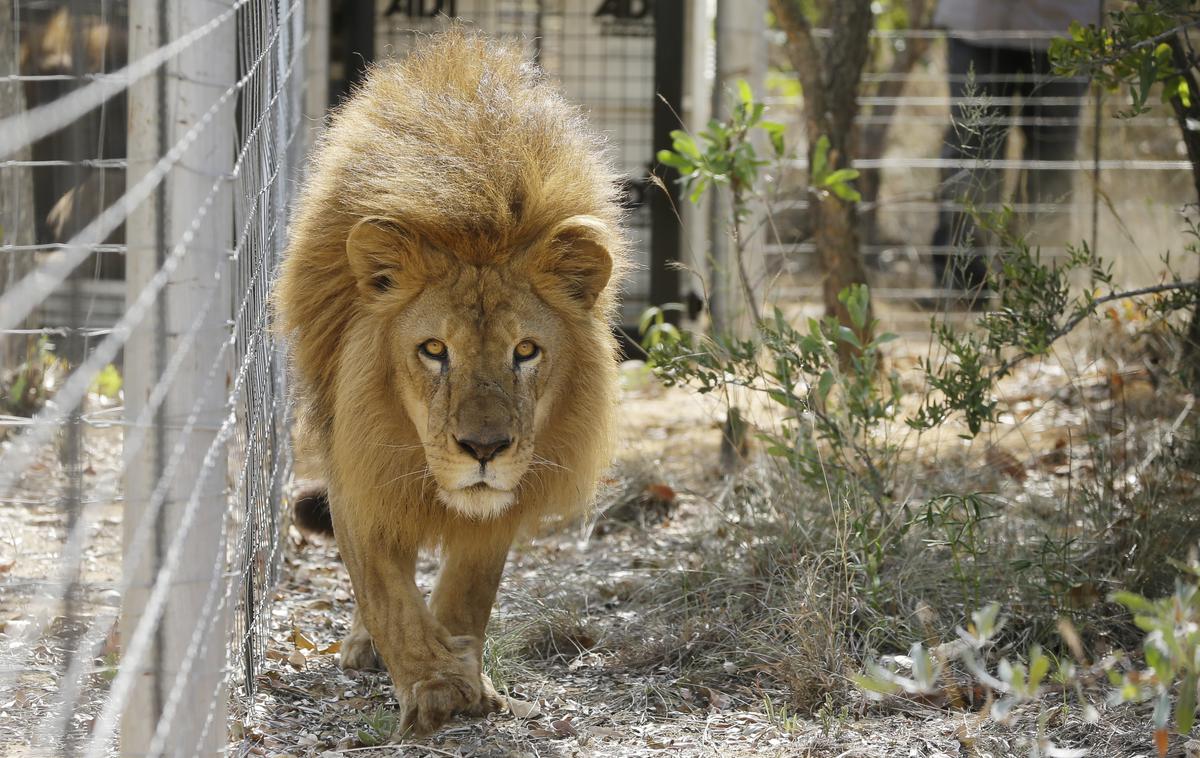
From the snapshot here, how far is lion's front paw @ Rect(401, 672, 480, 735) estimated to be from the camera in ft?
8.46

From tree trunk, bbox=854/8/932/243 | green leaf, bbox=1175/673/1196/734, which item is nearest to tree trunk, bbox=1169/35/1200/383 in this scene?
green leaf, bbox=1175/673/1196/734

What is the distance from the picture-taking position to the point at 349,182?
109 inches

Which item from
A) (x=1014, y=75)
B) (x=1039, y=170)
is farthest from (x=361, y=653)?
(x=1039, y=170)

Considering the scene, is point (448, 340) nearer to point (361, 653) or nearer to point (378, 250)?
point (378, 250)

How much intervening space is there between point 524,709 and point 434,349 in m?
0.75

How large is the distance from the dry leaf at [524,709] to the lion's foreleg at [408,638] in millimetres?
102

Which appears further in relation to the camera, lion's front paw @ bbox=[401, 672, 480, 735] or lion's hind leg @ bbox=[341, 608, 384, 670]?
lion's hind leg @ bbox=[341, 608, 384, 670]

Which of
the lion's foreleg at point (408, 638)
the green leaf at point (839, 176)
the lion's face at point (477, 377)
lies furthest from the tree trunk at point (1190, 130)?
the lion's foreleg at point (408, 638)

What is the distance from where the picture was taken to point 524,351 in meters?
2.69

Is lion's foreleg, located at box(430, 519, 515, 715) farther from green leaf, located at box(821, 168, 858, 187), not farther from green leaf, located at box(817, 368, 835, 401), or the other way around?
green leaf, located at box(821, 168, 858, 187)

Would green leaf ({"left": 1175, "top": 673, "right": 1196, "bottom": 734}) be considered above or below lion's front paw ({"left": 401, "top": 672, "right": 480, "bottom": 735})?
above

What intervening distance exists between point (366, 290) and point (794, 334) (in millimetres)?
1017

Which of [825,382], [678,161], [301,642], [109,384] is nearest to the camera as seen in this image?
[825,382]

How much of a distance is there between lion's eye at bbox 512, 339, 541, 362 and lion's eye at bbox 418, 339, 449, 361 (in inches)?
5.4
